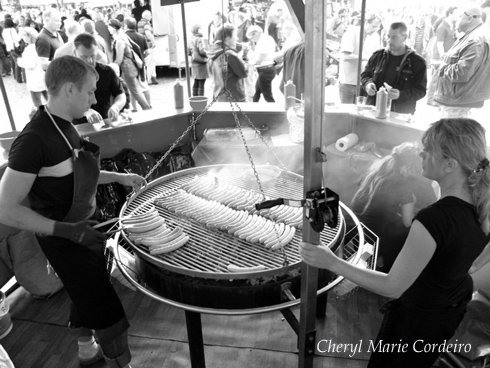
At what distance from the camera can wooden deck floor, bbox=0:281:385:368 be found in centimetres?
357

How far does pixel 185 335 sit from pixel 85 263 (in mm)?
1404

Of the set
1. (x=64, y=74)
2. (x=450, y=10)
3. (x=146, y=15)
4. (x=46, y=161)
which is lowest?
(x=46, y=161)

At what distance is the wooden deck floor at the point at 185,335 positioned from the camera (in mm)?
3570

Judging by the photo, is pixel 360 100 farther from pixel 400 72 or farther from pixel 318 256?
pixel 318 256

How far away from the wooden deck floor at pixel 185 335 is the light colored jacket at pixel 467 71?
3.43 metres

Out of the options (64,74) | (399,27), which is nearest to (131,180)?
(64,74)

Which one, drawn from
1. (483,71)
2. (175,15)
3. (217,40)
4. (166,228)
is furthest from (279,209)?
(175,15)

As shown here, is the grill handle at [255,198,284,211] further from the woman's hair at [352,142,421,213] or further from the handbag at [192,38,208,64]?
the handbag at [192,38,208,64]

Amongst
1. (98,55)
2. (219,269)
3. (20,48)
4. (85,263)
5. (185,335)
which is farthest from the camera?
(20,48)

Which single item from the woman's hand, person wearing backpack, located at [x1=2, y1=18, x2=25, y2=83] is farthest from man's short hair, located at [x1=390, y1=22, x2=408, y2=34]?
person wearing backpack, located at [x1=2, y1=18, x2=25, y2=83]

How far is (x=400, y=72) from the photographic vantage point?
5.82 m

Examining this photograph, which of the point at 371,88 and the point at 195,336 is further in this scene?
the point at 371,88

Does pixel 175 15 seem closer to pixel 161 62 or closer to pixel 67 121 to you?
pixel 161 62

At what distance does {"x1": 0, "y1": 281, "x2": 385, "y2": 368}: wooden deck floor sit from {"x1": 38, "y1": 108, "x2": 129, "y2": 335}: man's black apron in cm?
73
